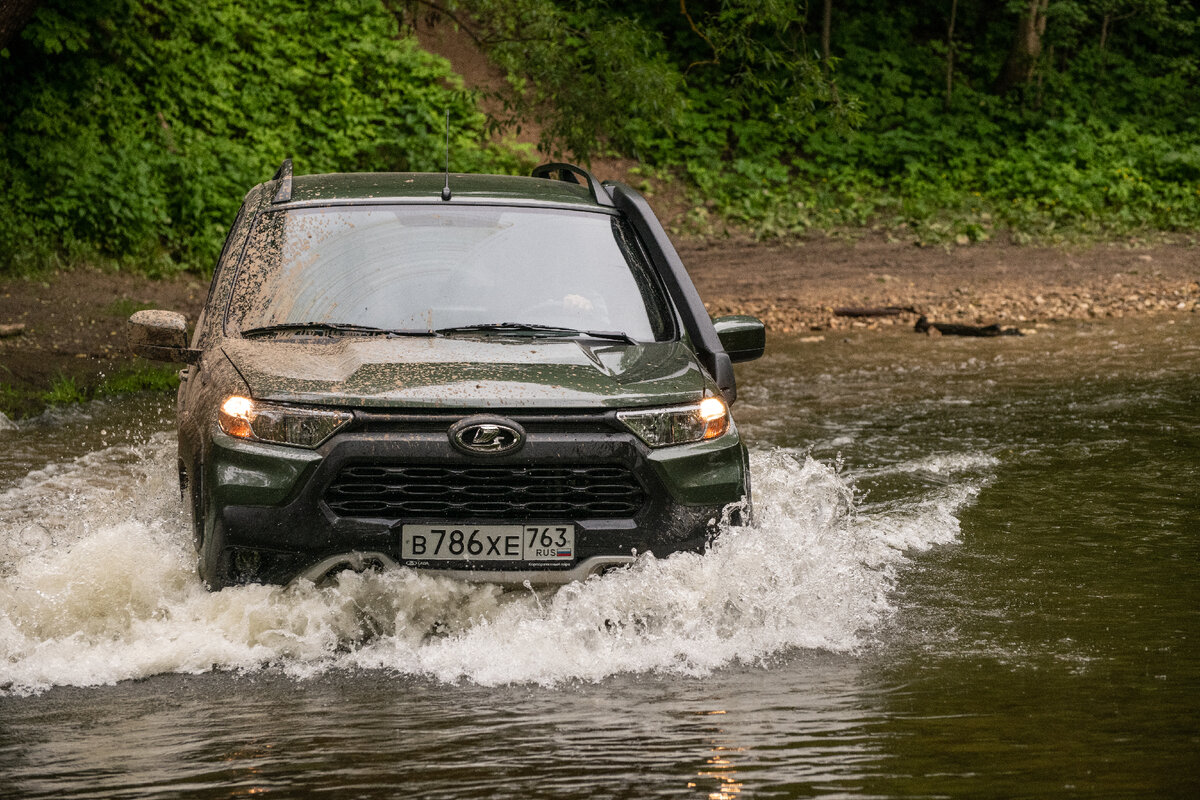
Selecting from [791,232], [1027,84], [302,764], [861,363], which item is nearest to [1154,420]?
[861,363]

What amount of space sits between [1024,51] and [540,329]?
19.9 m

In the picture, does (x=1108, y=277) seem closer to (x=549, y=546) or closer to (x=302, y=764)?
(x=549, y=546)

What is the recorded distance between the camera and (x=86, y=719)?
398 cm

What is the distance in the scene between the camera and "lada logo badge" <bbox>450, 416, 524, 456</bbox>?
169 inches

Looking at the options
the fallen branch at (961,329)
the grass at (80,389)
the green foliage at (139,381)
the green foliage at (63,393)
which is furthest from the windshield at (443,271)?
the fallen branch at (961,329)

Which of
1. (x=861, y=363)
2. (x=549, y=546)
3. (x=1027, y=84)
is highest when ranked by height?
(x=1027, y=84)

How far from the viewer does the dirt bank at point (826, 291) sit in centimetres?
1120

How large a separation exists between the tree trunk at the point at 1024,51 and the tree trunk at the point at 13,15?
51.8 feet

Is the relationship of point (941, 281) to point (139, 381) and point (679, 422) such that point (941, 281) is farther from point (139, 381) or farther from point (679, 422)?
point (679, 422)

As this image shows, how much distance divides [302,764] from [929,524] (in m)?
3.94

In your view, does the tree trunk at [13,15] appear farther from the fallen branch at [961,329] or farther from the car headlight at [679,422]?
the car headlight at [679,422]

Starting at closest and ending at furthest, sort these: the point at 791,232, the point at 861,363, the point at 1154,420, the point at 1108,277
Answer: the point at 1154,420 → the point at 861,363 → the point at 1108,277 → the point at 791,232

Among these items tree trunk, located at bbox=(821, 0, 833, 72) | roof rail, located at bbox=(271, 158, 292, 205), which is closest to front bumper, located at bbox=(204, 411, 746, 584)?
roof rail, located at bbox=(271, 158, 292, 205)

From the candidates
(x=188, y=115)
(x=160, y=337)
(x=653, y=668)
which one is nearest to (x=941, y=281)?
(x=188, y=115)
